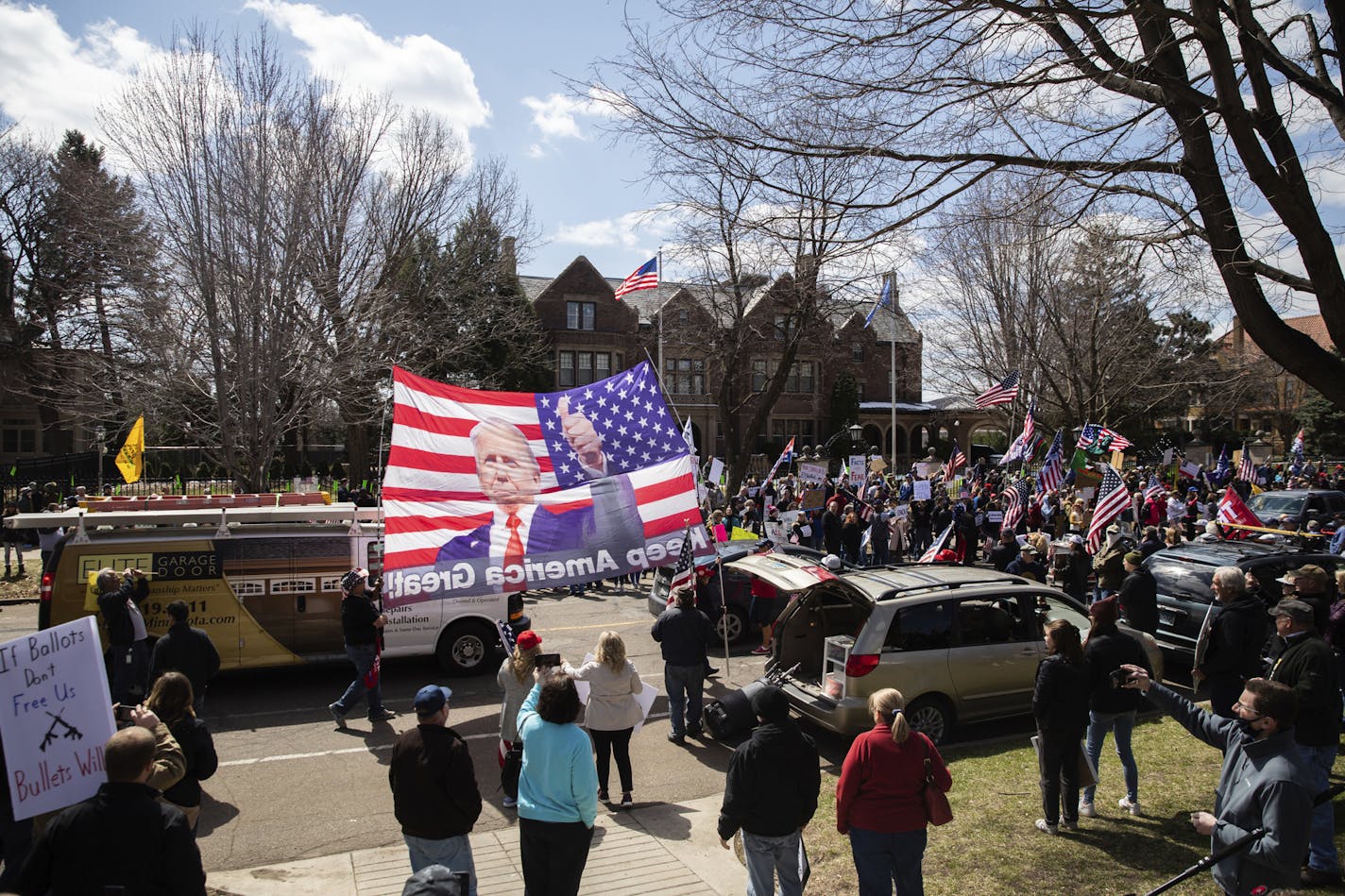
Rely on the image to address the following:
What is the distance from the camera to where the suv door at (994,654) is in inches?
327

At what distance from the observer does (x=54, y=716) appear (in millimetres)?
4414

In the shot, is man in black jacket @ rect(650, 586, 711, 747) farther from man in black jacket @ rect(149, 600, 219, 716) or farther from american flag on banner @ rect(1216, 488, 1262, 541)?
american flag on banner @ rect(1216, 488, 1262, 541)

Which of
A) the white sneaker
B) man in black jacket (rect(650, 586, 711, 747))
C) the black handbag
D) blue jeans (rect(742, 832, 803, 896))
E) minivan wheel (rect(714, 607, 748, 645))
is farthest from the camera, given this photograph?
minivan wheel (rect(714, 607, 748, 645))

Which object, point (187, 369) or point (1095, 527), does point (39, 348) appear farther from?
point (1095, 527)

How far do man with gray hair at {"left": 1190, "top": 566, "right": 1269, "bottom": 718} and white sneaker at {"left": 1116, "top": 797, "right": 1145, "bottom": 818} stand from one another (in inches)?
45.0

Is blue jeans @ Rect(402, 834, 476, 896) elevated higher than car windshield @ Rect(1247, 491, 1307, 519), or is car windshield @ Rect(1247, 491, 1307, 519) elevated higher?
car windshield @ Rect(1247, 491, 1307, 519)

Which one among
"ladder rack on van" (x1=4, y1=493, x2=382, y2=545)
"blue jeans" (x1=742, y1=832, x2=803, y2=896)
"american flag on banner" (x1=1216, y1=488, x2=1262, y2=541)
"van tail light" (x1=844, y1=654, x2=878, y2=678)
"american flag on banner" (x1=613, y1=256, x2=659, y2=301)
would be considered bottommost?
"blue jeans" (x1=742, y1=832, x2=803, y2=896)

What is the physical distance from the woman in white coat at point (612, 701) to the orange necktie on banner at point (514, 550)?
0.94 metres

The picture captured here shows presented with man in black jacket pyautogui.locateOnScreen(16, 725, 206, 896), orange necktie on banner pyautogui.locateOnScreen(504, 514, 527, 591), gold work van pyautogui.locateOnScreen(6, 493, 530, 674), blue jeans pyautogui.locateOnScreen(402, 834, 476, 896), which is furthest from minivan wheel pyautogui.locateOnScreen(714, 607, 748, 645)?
man in black jacket pyautogui.locateOnScreen(16, 725, 206, 896)

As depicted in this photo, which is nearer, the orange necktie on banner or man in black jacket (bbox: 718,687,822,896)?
man in black jacket (bbox: 718,687,822,896)

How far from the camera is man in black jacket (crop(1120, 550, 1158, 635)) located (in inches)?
382

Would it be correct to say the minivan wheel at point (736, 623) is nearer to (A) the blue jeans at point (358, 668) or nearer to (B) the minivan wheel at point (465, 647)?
(B) the minivan wheel at point (465, 647)

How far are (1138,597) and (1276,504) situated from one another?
48.3 feet

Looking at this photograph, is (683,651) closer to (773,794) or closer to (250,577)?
(773,794)
